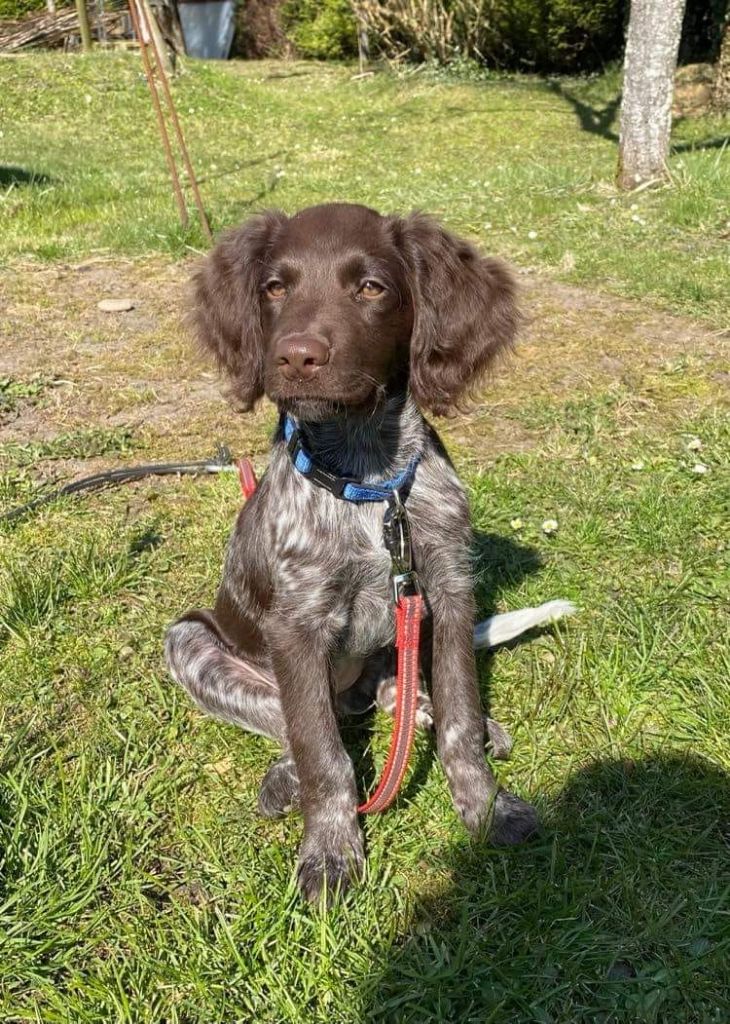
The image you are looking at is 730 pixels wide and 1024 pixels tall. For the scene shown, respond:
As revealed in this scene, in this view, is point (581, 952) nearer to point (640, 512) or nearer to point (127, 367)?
point (640, 512)

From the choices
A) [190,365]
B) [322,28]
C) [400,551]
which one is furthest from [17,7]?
[400,551]

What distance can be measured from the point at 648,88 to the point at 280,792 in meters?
8.04

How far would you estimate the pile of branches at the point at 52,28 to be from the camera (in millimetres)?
22250

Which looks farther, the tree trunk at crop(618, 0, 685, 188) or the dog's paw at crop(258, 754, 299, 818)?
the tree trunk at crop(618, 0, 685, 188)

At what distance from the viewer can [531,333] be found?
6.10 m

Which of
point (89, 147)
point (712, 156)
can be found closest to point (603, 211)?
point (712, 156)

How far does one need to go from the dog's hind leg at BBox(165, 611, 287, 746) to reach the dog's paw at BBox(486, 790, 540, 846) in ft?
2.18

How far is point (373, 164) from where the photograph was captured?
41.1 feet

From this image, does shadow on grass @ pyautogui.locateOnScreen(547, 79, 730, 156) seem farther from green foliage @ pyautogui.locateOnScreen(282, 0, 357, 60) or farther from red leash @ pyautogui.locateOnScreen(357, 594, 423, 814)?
red leash @ pyautogui.locateOnScreen(357, 594, 423, 814)

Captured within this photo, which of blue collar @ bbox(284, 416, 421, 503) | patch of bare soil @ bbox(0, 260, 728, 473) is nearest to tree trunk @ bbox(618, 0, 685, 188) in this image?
patch of bare soil @ bbox(0, 260, 728, 473)

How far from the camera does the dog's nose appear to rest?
2254 mm

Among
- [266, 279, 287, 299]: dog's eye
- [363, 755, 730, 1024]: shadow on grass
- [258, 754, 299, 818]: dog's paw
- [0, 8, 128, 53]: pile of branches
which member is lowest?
[258, 754, 299, 818]: dog's paw

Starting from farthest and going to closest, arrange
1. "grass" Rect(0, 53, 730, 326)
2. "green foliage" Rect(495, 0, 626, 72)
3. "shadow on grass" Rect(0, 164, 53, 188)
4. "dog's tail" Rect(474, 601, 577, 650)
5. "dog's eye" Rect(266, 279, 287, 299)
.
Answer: "green foliage" Rect(495, 0, 626, 72), "shadow on grass" Rect(0, 164, 53, 188), "grass" Rect(0, 53, 730, 326), "dog's tail" Rect(474, 601, 577, 650), "dog's eye" Rect(266, 279, 287, 299)

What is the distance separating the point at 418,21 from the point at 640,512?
66.9 feet
